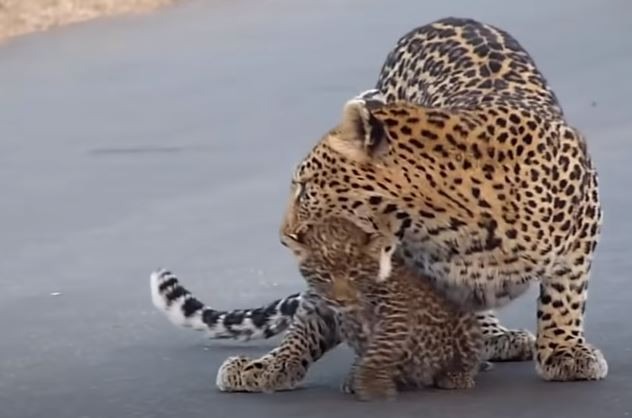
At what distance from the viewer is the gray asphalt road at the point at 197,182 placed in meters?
7.18

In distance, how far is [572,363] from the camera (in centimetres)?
695

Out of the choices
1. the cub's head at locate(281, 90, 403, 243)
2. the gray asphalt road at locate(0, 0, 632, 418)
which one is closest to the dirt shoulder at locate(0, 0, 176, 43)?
the gray asphalt road at locate(0, 0, 632, 418)

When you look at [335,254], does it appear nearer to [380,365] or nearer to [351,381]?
[380,365]

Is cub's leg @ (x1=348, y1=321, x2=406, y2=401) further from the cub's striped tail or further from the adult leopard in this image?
the cub's striped tail

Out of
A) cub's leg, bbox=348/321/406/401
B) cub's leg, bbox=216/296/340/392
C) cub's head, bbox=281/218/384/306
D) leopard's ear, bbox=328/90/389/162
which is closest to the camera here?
leopard's ear, bbox=328/90/389/162

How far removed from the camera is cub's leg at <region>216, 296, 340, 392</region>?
7.09 m

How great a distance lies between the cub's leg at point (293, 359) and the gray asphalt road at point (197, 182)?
0.06 meters

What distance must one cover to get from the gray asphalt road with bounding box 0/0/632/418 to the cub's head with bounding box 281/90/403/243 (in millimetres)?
730

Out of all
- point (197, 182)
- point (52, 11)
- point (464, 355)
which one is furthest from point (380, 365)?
point (52, 11)

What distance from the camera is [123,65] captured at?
1681 cm

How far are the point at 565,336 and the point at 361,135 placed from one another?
1167 mm

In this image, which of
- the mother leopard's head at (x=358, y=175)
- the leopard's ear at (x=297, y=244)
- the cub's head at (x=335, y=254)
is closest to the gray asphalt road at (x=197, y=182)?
the cub's head at (x=335, y=254)

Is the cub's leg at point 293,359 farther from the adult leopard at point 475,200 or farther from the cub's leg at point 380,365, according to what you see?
the cub's leg at point 380,365

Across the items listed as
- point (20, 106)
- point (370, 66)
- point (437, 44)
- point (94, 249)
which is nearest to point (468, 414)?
point (437, 44)
